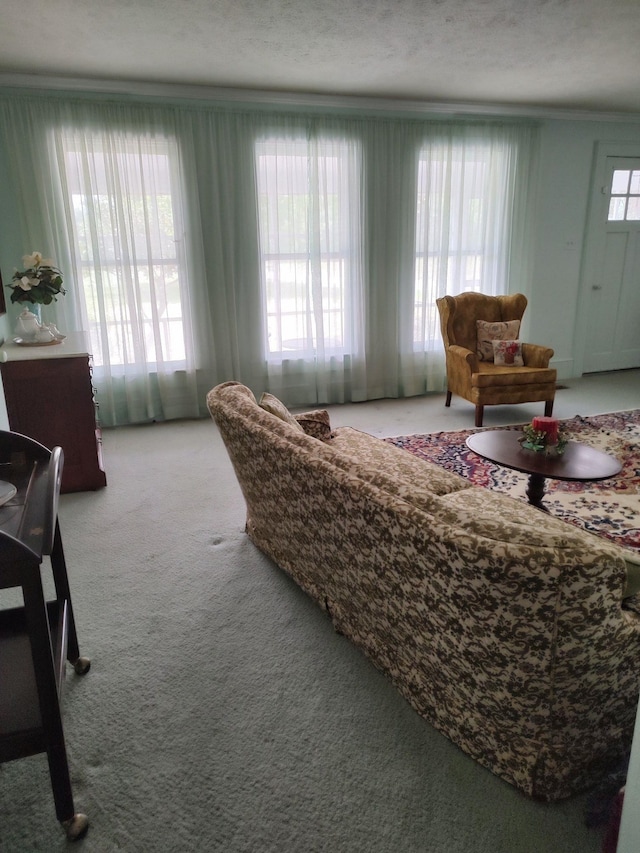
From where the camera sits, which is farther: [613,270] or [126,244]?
[613,270]

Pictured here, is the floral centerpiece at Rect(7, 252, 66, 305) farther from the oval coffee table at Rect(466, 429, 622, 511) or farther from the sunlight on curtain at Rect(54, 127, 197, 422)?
the oval coffee table at Rect(466, 429, 622, 511)

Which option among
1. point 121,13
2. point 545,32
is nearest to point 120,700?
point 121,13

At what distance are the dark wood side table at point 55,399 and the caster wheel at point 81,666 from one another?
167cm

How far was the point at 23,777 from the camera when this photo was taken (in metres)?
1.59

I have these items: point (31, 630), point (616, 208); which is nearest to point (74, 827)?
point (31, 630)

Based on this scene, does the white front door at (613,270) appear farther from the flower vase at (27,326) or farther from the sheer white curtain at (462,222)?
the flower vase at (27,326)

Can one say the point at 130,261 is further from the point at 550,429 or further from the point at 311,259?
the point at 550,429

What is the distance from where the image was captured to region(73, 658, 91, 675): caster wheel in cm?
197

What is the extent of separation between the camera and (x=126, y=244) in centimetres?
442

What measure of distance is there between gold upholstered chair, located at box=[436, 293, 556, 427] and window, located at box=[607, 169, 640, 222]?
1.92 m

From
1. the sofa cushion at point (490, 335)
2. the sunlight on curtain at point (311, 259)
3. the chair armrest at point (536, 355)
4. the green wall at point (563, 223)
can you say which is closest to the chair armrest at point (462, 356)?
the sofa cushion at point (490, 335)

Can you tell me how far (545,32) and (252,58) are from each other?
69.8 inches

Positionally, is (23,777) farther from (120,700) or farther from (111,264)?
(111,264)

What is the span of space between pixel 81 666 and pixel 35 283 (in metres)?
2.51
